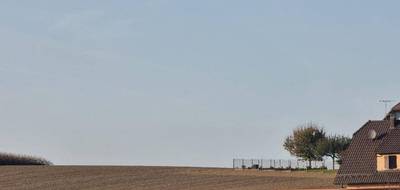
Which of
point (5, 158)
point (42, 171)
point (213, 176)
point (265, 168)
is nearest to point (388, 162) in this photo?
point (213, 176)

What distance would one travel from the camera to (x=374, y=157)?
278 ft

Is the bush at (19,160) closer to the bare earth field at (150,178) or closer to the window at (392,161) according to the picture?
the bare earth field at (150,178)

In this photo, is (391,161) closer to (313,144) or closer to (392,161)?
(392,161)

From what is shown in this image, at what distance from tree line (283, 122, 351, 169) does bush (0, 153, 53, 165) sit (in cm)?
3349

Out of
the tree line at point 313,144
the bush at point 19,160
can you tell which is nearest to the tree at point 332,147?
the tree line at point 313,144

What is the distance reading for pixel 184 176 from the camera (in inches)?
4373

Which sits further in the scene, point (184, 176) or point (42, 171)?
point (42, 171)

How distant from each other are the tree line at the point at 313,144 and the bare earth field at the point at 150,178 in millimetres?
23459

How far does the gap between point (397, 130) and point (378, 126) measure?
3189mm

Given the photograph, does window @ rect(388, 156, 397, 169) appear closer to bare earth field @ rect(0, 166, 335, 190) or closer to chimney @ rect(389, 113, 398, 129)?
chimney @ rect(389, 113, 398, 129)

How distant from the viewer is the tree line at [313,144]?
458 ft

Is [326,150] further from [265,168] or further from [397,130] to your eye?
[397,130]

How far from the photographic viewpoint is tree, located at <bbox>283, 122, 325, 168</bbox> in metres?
142

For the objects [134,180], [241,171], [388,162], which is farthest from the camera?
[241,171]
